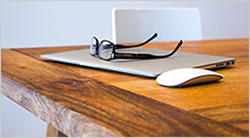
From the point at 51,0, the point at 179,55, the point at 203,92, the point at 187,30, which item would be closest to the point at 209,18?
the point at 51,0

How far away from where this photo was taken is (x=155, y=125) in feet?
0.89

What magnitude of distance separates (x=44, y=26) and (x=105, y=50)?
8.29 feet

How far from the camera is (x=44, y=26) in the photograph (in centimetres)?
302

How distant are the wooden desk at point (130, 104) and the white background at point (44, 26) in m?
2.07

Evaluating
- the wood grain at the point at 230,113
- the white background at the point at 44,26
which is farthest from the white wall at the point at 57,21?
the wood grain at the point at 230,113

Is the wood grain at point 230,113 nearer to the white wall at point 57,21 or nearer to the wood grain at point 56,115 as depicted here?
the wood grain at point 56,115

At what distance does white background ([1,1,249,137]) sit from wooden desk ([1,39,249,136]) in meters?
2.07

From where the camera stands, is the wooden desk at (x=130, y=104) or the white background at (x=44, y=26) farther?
the white background at (x=44, y=26)

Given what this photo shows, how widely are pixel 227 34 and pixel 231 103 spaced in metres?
4.18

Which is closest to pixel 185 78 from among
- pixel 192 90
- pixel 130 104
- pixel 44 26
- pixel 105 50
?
pixel 192 90

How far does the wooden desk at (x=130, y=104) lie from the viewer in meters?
0.27

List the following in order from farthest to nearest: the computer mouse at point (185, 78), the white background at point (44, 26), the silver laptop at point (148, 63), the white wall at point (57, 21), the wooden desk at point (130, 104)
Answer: the white wall at point (57, 21)
the white background at point (44, 26)
the silver laptop at point (148, 63)
the computer mouse at point (185, 78)
the wooden desk at point (130, 104)

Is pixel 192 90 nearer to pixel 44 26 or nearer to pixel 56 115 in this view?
pixel 56 115

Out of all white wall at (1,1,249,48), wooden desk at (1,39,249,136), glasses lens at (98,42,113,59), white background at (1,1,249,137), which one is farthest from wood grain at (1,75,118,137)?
white wall at (1,1,249,48)
